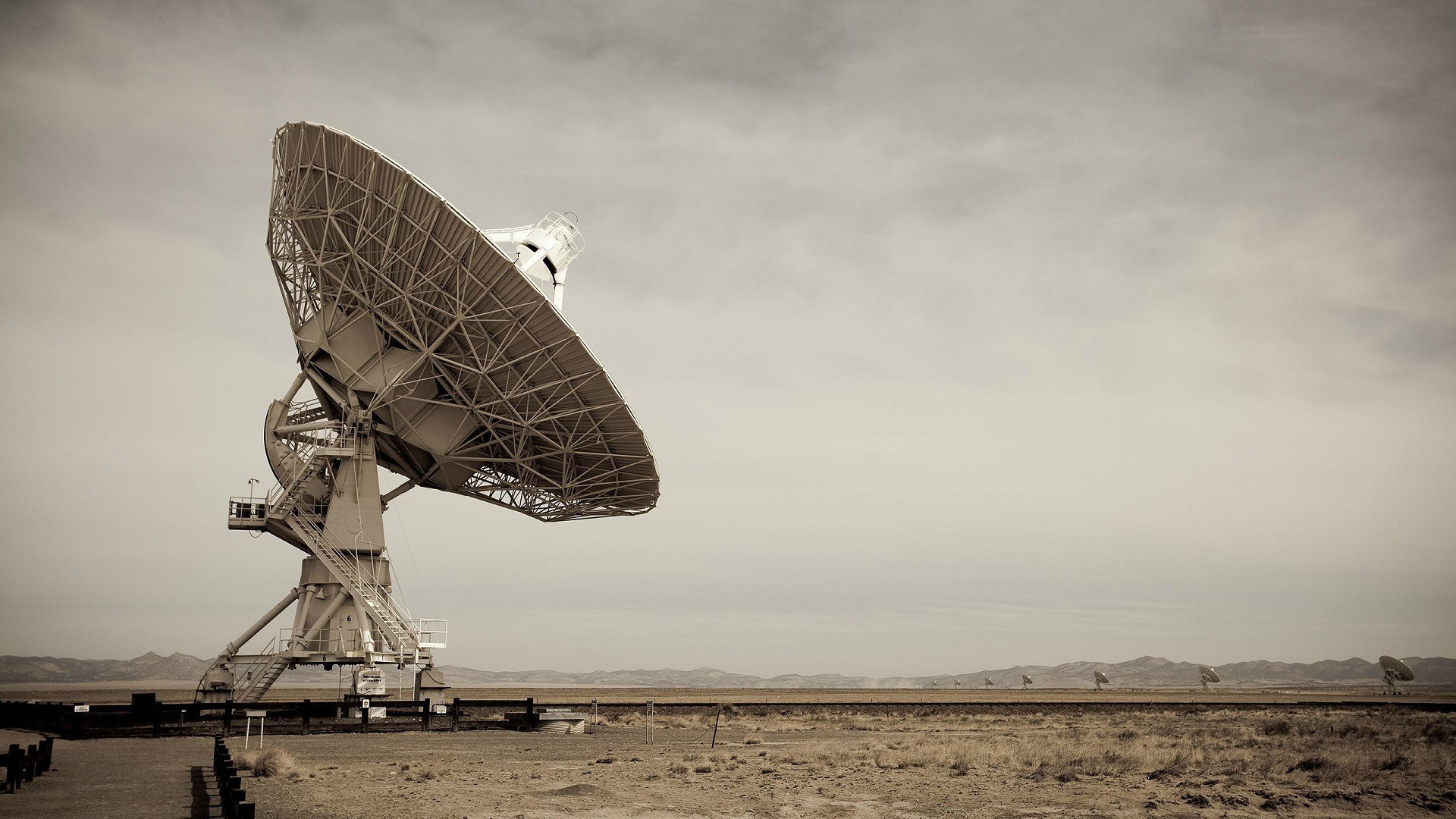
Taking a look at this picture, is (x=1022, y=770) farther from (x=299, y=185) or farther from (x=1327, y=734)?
(x=299, y=185)

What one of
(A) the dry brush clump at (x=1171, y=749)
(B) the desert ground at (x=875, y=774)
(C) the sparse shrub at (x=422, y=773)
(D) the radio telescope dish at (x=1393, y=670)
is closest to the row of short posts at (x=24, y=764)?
(B) the desert ground at (x=875, y=774)

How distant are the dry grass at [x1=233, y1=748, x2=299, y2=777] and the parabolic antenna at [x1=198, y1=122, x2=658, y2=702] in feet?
41.4

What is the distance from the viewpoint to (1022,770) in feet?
70.0

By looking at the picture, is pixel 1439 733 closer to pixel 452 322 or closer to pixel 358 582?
pixel 452 322

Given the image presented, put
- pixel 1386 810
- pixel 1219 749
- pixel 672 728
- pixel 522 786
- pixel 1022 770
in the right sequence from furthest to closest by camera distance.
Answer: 1. pixel 672 728
2. pixel 1219 749
3. pixel 1022 770
4. pixel 522 786
5. pixel 1386 810

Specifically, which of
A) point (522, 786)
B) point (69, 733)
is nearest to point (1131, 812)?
point (522, 786)

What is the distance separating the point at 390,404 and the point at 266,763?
15776 millimetres

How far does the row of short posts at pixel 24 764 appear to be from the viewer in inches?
575

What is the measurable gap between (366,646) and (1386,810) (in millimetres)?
27718

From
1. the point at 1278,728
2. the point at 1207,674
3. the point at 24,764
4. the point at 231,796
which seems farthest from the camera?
the point at 1207,674

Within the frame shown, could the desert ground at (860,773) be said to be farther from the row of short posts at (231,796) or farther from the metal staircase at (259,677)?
the metal staircase at (259,677)

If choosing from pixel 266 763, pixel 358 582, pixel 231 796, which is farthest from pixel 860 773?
pixel 358 582

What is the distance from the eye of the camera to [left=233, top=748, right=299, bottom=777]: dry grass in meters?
19.1

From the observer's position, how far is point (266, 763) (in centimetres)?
1939
